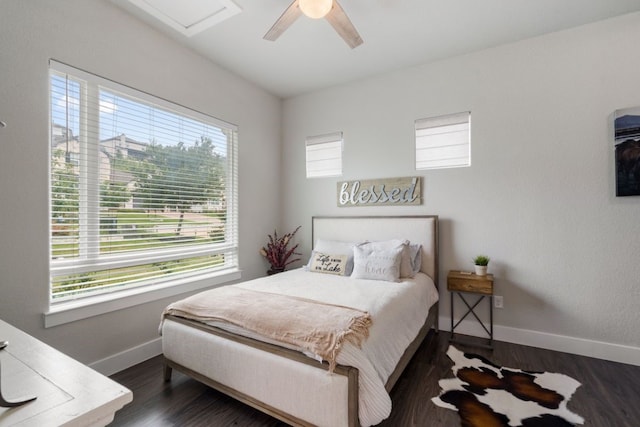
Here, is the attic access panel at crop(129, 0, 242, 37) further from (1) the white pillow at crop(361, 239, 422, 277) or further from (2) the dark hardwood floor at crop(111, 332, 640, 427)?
(2) the dark hardwood floor at crop(111, 332, 640, 427)

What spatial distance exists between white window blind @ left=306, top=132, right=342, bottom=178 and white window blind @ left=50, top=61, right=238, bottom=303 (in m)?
1.19

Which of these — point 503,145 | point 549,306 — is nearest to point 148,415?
point 549,306

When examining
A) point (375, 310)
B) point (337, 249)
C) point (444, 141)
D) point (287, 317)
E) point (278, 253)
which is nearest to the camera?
point (287, 317)

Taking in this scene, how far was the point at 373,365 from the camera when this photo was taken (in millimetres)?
1599

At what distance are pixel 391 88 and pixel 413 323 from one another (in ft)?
8.71

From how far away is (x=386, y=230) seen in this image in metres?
3.36

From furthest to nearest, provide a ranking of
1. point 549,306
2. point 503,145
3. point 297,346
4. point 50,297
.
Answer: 1. point 503,145
2. point 549,306
3. point 50,297
4. point 297,346

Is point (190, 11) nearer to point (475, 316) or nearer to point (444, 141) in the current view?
point (444, 141)

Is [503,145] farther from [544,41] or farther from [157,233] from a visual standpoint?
[157,233]

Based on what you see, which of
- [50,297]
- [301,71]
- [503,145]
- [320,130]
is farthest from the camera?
[320,130]

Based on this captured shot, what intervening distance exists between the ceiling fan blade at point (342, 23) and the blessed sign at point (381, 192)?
1.59 metres

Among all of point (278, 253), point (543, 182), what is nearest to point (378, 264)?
point (278, 253)

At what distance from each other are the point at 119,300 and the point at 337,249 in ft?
6.89

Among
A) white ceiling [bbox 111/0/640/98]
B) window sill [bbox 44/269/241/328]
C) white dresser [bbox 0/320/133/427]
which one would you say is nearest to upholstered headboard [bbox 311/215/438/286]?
window sill [bbox 44/269/241/328]
